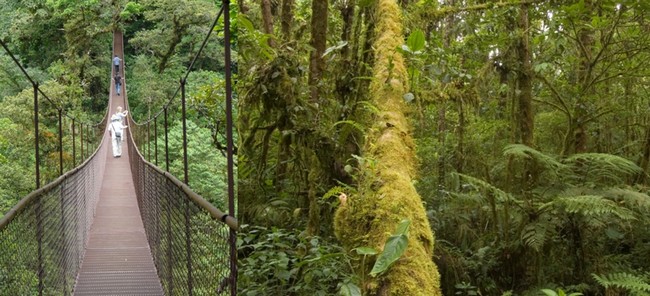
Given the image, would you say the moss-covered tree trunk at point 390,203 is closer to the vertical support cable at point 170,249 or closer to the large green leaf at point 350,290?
the large green leaf at point 350,290

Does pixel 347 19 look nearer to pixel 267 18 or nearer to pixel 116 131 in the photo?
pixel 267 18

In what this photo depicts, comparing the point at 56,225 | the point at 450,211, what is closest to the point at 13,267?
the point at 56,225

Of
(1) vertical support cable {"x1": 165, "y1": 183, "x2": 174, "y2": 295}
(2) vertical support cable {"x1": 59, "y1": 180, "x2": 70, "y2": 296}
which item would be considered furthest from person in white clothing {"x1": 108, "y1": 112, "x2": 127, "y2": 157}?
(1) vertical support cable {"x1": 165, "y1": 183, "x2": 174, "y2": 295}

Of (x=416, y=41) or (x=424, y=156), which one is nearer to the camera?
(x=416, y=41)

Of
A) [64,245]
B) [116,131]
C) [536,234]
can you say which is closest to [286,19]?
[536,234]

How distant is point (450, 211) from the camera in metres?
2.61

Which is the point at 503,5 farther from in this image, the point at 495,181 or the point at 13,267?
the point at 13,267

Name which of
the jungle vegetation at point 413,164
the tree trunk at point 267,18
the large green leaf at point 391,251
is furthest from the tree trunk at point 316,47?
the large green leaf at point 391,251

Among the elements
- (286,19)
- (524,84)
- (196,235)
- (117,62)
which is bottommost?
(196,235)

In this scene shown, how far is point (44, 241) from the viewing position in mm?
2430

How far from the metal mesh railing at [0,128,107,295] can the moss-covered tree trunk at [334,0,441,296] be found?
1.00 meters

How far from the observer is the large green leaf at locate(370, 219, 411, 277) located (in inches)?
27.6

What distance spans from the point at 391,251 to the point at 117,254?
3724mm

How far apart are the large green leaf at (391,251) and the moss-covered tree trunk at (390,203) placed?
0.03 m
